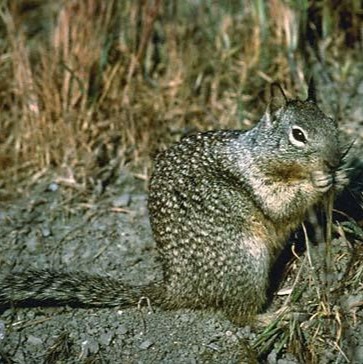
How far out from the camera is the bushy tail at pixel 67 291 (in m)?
4.28

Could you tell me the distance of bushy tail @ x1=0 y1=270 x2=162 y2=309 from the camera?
4.28 meters

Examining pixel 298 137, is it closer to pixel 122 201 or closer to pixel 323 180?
pixel 323 180

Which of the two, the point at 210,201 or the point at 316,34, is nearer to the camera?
the point at 210,201

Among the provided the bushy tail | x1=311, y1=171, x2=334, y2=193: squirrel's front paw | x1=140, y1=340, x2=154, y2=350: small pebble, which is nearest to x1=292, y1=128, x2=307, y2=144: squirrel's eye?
x1=311, y1=171, x2=334, y2=193: squirrel's front paw

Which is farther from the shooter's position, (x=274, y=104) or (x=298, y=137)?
(x=274, y=104)

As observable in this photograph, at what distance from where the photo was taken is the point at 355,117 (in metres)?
5.57

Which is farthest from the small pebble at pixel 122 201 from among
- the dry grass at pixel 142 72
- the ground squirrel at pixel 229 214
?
the ground squirrel at pixel 229 214

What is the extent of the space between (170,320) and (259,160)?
949mm

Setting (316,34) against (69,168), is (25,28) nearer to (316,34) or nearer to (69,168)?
(69,168)

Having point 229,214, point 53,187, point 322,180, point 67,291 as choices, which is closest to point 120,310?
point 67,291

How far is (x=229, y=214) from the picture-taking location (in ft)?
13.5

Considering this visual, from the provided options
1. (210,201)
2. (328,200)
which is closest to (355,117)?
(328,200)

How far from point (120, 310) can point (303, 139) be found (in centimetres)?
133

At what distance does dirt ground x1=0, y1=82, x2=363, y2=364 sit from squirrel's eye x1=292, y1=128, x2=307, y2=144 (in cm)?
68
